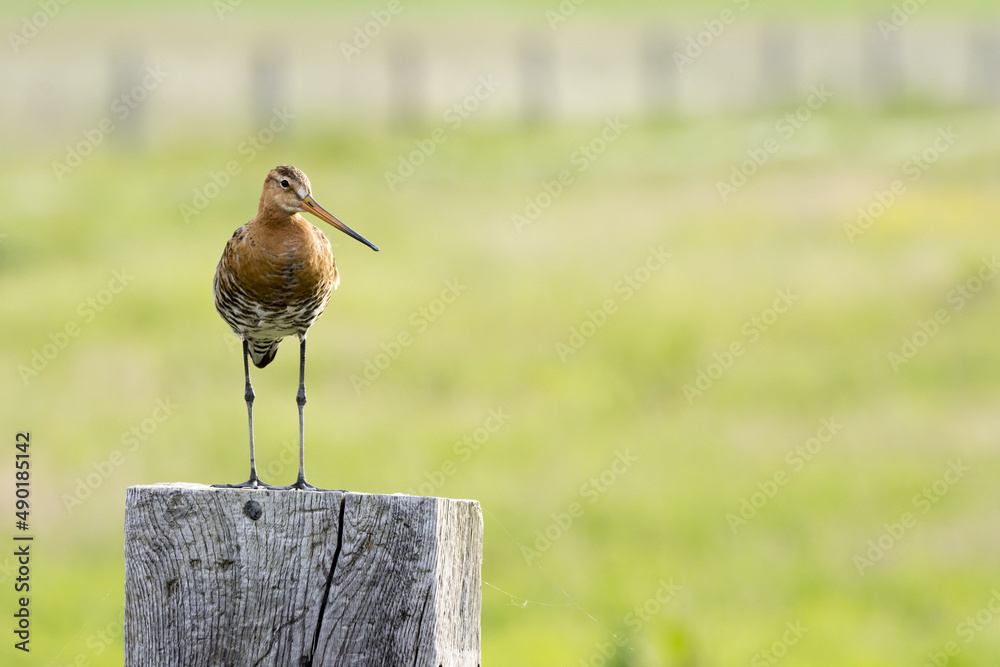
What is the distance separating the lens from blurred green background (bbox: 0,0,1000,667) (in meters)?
12.9

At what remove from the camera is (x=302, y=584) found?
3809mm

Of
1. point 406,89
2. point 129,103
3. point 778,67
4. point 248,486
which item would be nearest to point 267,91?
point 129,103

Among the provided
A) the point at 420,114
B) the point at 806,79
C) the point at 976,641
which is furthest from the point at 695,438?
the point at 806,79

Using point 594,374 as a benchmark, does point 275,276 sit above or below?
above

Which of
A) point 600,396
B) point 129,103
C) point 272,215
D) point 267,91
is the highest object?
point 267,91

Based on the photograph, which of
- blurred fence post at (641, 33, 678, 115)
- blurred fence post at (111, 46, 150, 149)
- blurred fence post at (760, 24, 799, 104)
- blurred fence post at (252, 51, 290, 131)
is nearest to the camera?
blurred fence post at (111, 46, 150, 149)

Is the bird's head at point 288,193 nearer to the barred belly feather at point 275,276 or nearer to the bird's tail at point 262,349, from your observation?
the barred belly feather at point 275,276

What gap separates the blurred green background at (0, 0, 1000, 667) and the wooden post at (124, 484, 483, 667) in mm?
3503

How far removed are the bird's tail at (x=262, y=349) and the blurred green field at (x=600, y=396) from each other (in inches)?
110

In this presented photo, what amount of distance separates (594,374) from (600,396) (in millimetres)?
722

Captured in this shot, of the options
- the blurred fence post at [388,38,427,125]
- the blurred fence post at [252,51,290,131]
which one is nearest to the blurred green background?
the blurred fence post at [388,38,427,125]

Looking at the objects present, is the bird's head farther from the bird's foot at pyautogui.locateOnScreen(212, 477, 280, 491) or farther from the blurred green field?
the blurred green field

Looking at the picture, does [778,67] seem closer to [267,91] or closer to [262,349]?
[267,91]

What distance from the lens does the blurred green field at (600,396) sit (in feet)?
41.8
